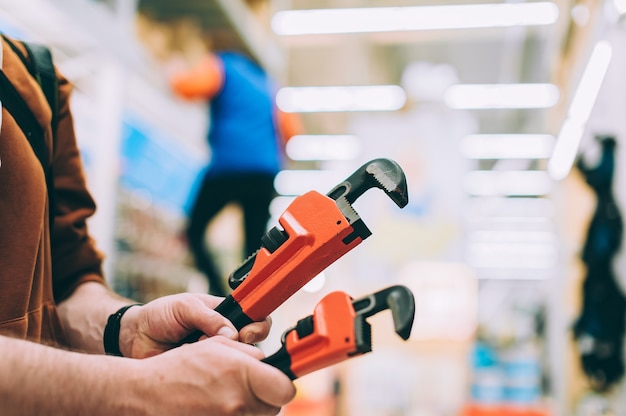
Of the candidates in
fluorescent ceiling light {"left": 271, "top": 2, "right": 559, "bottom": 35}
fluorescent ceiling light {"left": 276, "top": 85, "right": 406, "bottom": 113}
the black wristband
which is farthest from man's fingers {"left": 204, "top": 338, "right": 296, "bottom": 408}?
fluorescent ceiling light {"left": 276, "top": 85, "right": 406, "bottom": 113}

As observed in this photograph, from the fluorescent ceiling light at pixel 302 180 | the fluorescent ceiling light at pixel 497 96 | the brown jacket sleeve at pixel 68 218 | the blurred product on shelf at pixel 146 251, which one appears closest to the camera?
the brown jacket sleeve at pixel 68 218

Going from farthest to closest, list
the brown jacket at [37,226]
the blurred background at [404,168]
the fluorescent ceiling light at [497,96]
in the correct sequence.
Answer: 1. the fluorescent ceiling light at [497,96]
2. the blurred background at [404,168]
3. the brown jacket at [37,226]

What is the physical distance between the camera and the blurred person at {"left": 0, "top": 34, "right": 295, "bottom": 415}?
71 centimetres

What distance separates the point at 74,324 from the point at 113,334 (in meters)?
0.15

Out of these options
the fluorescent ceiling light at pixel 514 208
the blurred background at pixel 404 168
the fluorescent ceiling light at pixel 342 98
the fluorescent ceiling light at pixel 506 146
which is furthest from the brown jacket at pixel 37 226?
the fluorescent ceiling light at pixel 514 208

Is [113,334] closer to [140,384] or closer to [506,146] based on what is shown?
[140,384]

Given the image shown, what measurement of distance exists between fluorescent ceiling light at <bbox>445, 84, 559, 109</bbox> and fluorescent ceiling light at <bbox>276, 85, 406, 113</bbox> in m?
0.54

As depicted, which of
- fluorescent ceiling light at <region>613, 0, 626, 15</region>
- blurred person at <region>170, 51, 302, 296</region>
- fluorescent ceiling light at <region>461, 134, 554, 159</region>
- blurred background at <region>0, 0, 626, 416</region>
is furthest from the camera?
fluorescent ceiling light at <region>461, 134, 554, 159</region>

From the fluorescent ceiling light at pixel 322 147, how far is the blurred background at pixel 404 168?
161 centimetres

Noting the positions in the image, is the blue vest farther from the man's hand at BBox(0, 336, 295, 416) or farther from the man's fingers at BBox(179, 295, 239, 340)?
the man's hand at BBox(0, 336, 295, 416)

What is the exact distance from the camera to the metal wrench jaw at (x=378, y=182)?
2.82 ft

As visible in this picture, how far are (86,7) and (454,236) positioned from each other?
228cm

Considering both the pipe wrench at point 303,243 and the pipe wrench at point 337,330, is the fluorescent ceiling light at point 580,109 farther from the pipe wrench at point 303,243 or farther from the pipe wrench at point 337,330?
the pipe wrench at point 337,330

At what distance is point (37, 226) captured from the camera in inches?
38.1
